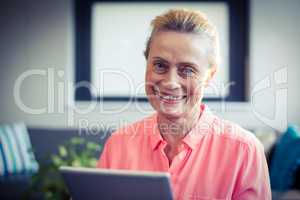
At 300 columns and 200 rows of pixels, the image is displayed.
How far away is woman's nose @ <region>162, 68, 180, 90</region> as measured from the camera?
65cm

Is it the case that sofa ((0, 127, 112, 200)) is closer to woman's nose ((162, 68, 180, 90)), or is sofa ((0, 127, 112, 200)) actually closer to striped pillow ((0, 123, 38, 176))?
striped pillow ((0, 123, 38, 176))

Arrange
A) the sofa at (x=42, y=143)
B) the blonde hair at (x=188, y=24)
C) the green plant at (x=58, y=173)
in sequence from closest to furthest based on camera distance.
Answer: the blonde hair at (x=188, y=24)
the green plant at (x=58, y=173)
the sofa at (x=42, y=143)

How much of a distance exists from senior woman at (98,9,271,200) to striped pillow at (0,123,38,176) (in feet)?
4.54

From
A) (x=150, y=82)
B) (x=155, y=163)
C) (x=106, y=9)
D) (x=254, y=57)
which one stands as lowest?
(x=155, y=163)

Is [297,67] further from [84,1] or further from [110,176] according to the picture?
[110,176]

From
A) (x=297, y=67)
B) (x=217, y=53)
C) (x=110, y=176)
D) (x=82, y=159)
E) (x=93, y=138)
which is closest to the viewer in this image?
(x=110, y=176)

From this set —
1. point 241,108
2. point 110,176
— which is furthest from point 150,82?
point 241,108

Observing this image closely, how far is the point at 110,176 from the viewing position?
51 centimetres

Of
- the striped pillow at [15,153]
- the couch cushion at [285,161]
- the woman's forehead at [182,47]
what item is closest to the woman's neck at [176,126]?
the woman's forehead at [182,47]

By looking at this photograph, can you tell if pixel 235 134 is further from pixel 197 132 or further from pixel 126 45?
pixel 126 45

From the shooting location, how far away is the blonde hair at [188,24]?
633 millimetres

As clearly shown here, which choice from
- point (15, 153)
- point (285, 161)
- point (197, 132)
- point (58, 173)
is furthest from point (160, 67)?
point (15, 153)

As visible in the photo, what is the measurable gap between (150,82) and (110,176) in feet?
0.68

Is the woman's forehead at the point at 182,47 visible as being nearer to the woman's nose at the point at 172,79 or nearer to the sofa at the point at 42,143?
the woman's nose at the point at 172,79
